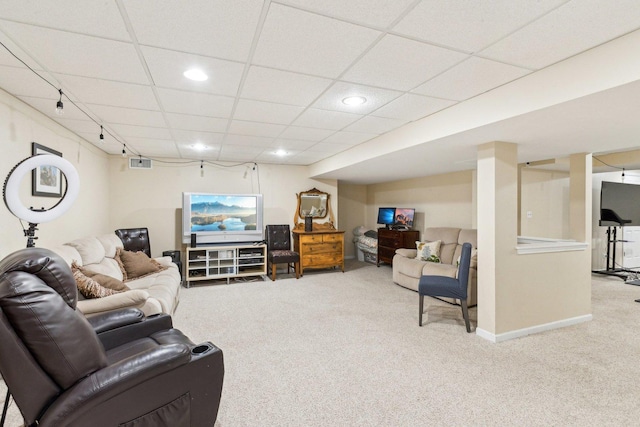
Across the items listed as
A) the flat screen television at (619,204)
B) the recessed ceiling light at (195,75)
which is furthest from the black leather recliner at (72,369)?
the flat screen television at (619,204)

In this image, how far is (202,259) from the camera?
5590 millimetres

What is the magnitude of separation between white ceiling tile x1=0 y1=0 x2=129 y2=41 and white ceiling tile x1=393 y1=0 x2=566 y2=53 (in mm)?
1505

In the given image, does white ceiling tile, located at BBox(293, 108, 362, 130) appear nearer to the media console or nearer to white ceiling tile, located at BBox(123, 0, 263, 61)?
white ceiling tile, located at BBox(123, 0, 263, 61)

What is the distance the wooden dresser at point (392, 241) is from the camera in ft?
21.4

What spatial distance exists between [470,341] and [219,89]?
3.38m

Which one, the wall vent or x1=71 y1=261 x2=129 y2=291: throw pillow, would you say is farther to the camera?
the wall vent

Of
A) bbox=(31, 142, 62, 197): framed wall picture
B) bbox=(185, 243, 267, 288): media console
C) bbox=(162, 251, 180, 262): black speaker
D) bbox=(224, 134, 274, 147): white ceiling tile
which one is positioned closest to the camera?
bbox=(31, 142, 62, 197): framed wall picture

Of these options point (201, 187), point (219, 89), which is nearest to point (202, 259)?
point (201, 187)

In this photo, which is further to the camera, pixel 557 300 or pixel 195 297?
pixel 195 297

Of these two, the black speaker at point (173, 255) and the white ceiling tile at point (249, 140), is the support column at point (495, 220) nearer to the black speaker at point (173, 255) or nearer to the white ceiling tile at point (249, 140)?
the white ceiling tile at point (249, 140)

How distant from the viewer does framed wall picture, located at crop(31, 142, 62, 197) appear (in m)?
3.02

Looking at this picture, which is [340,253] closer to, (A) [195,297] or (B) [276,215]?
(B) [276,215]

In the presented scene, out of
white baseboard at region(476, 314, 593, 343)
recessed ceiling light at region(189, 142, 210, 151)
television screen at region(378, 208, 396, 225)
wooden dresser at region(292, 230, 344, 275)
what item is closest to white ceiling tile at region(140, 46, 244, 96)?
recessed ceiling light at region(189, 142, 210, 151)

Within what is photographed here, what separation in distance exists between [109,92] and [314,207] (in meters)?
4.69
